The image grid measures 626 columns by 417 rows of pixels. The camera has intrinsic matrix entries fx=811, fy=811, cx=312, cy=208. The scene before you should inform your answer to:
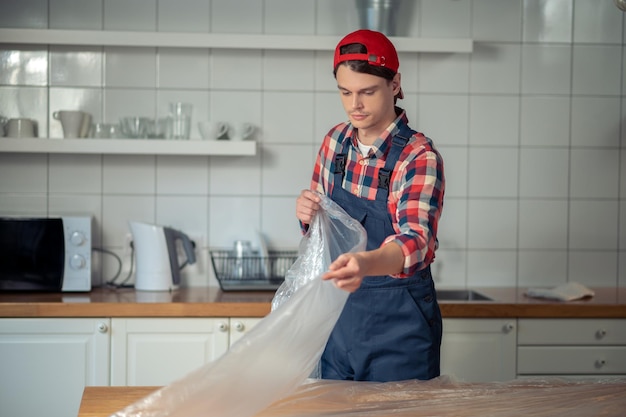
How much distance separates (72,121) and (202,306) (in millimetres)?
887

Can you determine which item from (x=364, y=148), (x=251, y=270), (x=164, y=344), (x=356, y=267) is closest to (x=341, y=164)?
(x=364, y=148)

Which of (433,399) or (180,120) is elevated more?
(180,120)

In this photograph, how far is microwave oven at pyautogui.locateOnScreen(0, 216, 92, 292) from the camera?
290 cm

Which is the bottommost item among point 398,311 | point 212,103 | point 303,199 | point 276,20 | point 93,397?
point 93,397

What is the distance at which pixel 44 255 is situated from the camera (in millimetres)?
2924

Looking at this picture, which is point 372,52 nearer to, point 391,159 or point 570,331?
point 391,159

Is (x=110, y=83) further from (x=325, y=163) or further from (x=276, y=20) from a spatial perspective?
→ (x=325, y=163)

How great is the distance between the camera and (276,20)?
319 centimetres

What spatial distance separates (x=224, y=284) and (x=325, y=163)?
1.15 m

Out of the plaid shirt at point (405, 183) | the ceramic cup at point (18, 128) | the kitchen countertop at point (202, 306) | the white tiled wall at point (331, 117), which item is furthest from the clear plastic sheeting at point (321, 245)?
the ceramic cup at point (18, 128)

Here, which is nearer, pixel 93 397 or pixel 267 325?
pixel 267 325

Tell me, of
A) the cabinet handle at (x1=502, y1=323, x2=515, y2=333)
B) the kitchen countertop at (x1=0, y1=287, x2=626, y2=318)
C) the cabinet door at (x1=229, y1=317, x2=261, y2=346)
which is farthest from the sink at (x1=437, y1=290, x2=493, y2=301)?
the cabinet door at (x1=229, y1=317, x2=261, y2=346)

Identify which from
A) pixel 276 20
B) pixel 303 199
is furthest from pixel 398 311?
pixel 276 20

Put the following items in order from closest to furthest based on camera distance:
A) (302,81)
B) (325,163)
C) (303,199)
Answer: (303,199)
(325,163)
(302,81)
